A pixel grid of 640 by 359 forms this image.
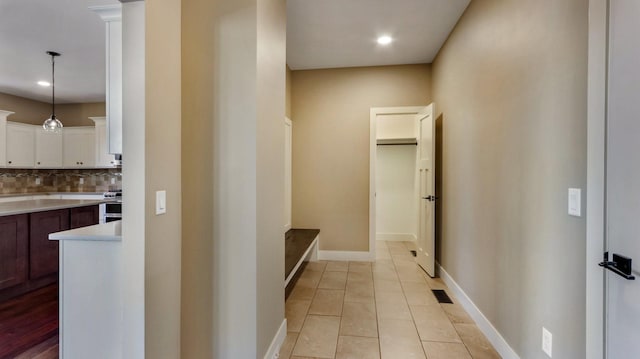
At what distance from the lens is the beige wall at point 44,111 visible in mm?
5211

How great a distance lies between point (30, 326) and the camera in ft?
7.98

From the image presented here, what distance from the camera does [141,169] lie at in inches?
52.9

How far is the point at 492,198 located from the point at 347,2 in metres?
2.15

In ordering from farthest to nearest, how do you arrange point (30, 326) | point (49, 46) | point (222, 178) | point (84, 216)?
point (84, 216) → point (49, 46) → point (30, 326) → point (222, 178)

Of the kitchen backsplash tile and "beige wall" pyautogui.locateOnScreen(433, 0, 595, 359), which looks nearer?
"beige wall" pyautogui.locateOnScreen(433, 0, 595, 359)

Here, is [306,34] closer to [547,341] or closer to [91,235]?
[91,235]

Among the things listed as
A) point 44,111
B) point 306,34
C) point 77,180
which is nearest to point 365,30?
point 306,34

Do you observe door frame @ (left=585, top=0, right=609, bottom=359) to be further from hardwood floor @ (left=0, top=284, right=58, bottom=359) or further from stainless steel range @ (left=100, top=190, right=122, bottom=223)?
stainless steel range @ (left=100, top=190, right=122, bottom=223)

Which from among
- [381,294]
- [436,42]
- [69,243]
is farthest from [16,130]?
[436,42]

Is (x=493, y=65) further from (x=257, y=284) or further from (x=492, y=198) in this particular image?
(x=257, y=284)

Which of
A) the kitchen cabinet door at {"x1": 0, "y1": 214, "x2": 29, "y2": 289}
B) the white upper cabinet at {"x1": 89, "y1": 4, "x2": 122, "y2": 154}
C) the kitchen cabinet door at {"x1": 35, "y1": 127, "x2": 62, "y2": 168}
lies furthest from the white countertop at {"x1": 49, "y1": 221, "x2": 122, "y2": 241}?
the kitchen cabinet door at {"x1": 35, "y1": 127, "x2": 62, "y2": 168}

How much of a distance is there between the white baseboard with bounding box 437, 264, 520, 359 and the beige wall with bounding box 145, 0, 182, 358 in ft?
6.92

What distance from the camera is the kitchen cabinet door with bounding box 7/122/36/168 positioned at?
493 centimetres

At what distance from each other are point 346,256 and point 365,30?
9.87 ft
